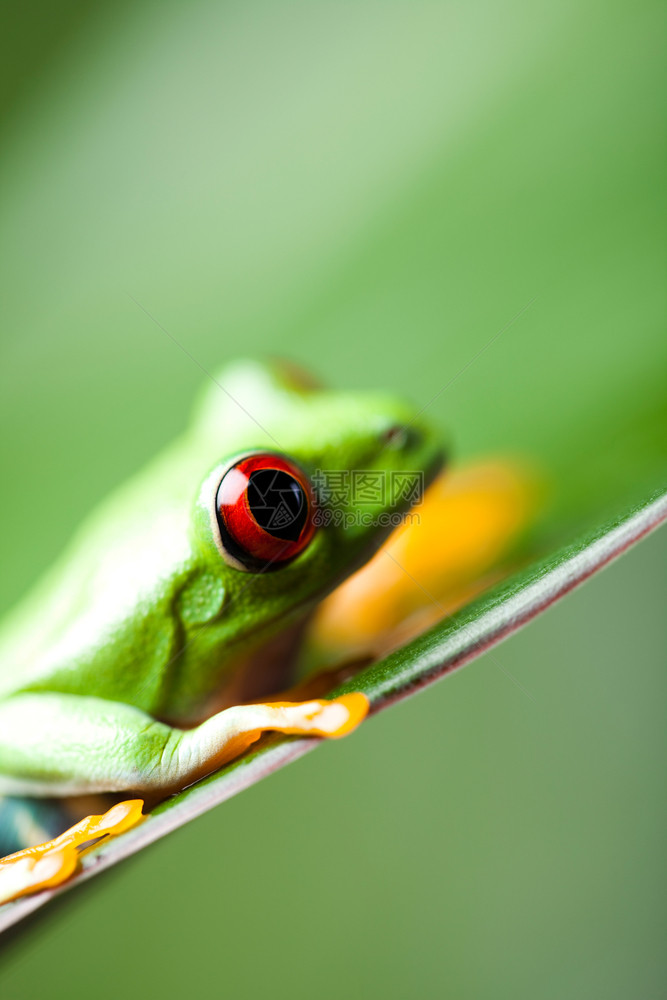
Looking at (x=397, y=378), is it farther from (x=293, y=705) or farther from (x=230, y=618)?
(x=293, y=705)

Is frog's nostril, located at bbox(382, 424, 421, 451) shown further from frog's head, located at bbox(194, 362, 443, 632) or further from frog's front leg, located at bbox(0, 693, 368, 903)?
frog's front leg, located at bbox(0, 693, 368, 903)

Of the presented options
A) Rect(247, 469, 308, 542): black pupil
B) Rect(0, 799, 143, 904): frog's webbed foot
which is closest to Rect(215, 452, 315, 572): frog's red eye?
Rect(247, 469, 308, 542): black pupil

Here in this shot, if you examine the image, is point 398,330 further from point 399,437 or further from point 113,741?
point 113,741

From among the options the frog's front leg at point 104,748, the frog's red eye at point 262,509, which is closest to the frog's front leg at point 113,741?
the frog's front leg at point 104,748

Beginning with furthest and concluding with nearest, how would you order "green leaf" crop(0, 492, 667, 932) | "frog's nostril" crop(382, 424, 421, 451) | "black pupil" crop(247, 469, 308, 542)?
"frog's nostril" crop(382, 424, 421, 451), "black pupil" crop(247, 469, 308, 542), "green leaf" crop(0, 492, 667, 932)

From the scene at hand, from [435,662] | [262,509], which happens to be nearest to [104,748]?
[262,509]

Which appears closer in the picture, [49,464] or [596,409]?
[596,409]

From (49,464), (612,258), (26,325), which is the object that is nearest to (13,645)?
(49,464)
